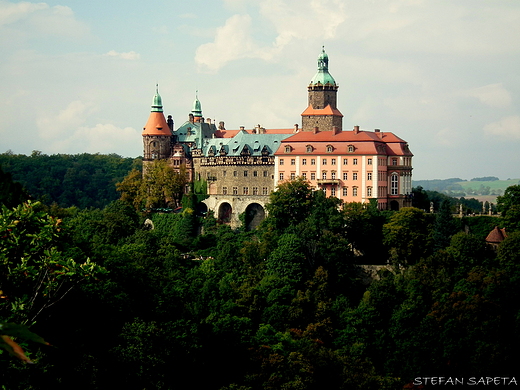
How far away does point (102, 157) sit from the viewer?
437 ft

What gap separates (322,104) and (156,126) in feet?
56.7

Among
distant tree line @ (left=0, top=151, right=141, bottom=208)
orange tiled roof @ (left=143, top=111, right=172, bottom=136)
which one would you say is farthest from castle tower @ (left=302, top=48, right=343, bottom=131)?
distant tree line @ (left=0, top=151, right=141, bottom=208)

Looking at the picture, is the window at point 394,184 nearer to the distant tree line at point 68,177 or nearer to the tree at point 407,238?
the tree at point 407,238

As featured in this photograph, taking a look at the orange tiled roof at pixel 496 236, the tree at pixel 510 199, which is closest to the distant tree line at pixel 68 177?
the tree at pixel 510 199

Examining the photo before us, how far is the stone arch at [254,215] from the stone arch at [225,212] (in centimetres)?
202

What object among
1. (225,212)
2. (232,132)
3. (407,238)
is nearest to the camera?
(407,238)

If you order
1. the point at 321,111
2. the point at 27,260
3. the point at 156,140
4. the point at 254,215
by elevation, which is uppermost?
the point at 321,111

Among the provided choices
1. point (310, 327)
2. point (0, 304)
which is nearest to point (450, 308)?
point (310, 327)

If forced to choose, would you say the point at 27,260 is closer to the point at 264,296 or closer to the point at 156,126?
the point at 264,296

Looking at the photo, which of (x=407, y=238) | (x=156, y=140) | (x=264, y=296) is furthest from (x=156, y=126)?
(x=264, y=296)

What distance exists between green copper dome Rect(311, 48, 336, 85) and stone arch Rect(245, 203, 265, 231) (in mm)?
13344

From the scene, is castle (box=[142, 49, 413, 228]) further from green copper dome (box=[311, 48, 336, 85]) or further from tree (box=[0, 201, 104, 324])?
tree (box=[0, 201, 104, 324])

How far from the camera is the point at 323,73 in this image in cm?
7319

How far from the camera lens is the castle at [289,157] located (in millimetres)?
65938
